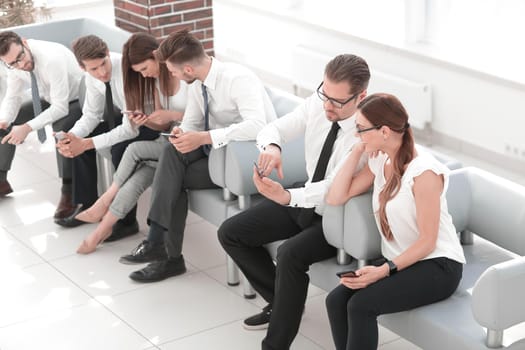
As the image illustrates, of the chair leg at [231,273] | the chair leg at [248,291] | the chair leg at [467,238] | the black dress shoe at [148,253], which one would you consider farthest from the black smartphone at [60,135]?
the chair leg at [467,238]

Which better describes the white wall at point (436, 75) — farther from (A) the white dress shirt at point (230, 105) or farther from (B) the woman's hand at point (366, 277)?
(B) the woman's hand at point (366, 277)

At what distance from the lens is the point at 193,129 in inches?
198

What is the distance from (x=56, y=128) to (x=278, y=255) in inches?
92.6

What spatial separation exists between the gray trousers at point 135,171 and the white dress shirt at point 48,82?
0.80 metres

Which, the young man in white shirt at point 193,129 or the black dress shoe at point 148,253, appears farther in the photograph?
the black dress shoe at point 148,253

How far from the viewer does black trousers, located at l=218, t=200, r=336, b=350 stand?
406 centimetres

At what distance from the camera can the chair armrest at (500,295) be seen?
3365 millimetres

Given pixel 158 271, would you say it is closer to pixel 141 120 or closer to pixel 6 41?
pixel 141 120

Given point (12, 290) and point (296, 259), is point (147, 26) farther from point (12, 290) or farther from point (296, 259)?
point (296, 259)

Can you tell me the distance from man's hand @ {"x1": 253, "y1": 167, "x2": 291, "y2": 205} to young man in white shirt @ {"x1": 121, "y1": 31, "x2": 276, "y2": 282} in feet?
1.93

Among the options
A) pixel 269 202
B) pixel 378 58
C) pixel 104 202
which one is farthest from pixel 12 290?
pixel 378 58

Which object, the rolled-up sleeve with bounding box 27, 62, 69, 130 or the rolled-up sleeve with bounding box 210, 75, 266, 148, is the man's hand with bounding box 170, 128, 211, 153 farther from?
the rolled-up sleeve with bounding box 27, 62, 69, 130

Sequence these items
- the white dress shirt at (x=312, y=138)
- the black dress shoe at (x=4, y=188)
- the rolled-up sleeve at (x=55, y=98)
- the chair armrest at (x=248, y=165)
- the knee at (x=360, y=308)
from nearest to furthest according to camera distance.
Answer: the knee at (x=360, y=308) < the white dress shirt at (x=312, y=138) < the chair armrest at (x=248, y=165) < the rolled-up sleeve at (x=55, y=98) < the black dress shoe at (x=4, y=188)

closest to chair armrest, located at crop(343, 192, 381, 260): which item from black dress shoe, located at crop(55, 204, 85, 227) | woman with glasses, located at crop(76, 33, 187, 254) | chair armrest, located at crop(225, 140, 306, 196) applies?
chair armrest, located at crop(225, 140, 306, 196)
